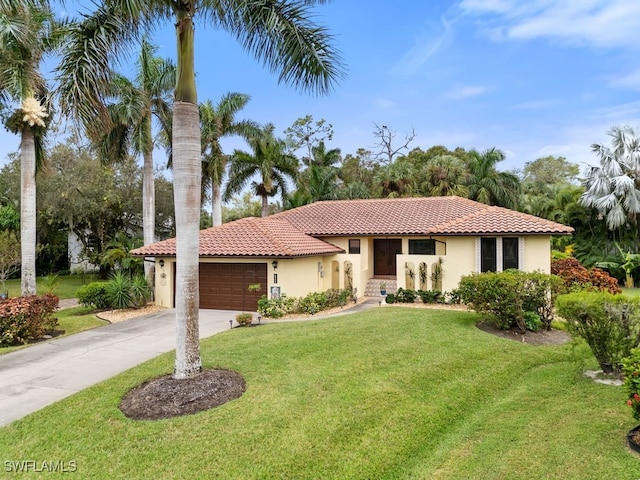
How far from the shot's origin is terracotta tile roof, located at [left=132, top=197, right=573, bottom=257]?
17094 mm

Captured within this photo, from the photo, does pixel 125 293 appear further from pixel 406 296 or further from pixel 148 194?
pixel 406 296

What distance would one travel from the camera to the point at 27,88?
533 inches

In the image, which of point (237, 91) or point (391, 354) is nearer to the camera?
point (391, 354)

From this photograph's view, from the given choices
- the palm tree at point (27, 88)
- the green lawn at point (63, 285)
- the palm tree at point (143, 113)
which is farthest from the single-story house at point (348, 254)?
the green lawn at point (63, 285)

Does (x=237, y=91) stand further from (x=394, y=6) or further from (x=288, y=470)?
(x=288, y=470)

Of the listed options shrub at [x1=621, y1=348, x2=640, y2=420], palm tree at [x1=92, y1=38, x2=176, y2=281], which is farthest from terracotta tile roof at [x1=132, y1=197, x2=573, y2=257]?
shrub at [x1=621, y1=348, x2=640, y2=420]

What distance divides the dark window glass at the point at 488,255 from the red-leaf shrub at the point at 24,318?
17015 mm

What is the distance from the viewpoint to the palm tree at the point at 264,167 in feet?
94.8

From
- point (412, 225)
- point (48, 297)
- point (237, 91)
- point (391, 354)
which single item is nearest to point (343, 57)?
point (391, 354)

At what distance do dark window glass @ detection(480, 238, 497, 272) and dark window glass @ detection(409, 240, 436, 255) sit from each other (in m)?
2.99

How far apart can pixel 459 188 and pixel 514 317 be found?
21.5 metres

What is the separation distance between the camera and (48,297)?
520 inches

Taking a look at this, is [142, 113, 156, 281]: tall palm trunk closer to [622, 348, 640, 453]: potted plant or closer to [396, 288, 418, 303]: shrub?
[396, 288, 418, 303]: shrub

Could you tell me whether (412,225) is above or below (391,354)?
above
